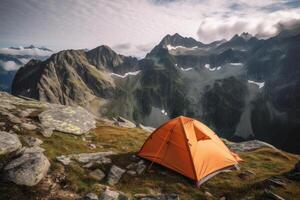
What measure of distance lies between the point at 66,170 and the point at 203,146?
10.3 m

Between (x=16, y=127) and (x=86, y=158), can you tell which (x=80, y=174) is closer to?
(x=86, y=158)

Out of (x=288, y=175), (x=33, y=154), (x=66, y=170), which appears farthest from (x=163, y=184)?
(x=288, y=175)

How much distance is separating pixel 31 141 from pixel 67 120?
6.73m

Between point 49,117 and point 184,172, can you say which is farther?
point 49,117

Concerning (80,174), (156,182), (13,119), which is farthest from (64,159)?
(13,119)

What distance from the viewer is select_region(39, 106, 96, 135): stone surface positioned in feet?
76.8

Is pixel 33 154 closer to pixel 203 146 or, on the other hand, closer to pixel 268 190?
pixel 203 146

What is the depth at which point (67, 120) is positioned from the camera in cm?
2498

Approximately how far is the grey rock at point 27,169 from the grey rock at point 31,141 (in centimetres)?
341

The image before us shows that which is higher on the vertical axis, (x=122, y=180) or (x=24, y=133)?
(x=24, y=133)

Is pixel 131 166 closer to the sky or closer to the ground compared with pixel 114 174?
closer to the ground

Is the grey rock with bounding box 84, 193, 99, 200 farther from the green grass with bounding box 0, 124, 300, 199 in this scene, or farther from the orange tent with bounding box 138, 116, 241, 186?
the orange tent with bounding box 138, 116, 241, 186

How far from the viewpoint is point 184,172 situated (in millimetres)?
17922

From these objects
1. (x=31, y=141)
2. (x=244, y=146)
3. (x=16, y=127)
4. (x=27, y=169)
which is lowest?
(x=244, y=146)
